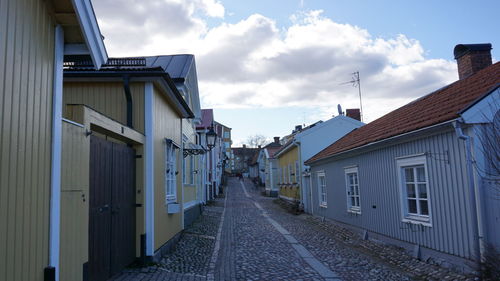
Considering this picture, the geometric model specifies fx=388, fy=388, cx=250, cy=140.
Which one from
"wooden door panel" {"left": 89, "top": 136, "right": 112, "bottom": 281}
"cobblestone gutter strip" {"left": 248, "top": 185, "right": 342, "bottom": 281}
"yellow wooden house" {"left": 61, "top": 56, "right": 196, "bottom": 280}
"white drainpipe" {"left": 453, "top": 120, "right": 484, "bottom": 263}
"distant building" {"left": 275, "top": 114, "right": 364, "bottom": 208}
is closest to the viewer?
"yellow wooden house" {"left": 61, "top": 56, "right": 196, "bottom": 280}

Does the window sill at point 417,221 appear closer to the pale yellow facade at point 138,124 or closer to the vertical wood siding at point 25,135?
the pale yellow facade at point 138,124

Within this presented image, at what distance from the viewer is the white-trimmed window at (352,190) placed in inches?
473

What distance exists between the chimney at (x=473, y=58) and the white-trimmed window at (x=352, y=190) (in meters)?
4.01

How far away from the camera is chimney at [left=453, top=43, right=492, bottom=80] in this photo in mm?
9531

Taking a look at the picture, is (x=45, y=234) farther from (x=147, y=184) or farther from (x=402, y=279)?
(x=402, y=279)

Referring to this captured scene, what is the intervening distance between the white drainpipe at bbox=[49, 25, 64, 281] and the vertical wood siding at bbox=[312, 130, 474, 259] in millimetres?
6028

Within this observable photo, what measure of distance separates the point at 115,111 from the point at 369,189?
7.05 metres

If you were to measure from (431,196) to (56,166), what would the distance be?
21.6 ft

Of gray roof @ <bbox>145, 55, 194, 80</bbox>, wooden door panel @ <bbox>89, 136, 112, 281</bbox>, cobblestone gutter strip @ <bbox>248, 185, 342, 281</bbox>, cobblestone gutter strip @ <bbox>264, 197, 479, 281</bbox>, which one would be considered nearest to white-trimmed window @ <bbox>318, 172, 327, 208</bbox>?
cobblestone gutter strip @ <bbox>264, 197, 479, 281</bbox>

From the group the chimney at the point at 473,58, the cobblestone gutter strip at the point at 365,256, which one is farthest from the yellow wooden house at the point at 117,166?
the chimney at the point at 473,58

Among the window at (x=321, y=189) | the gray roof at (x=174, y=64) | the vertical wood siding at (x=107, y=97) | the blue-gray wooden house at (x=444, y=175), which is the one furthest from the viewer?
the window at (x=321, y=189)

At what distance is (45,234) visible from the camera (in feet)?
12.5

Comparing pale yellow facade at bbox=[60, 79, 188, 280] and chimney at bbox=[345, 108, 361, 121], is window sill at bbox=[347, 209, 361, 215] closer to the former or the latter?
pale yellow facade at bbox=[60, 79, 188, 280]

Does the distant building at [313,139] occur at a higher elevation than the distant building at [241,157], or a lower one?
lower
